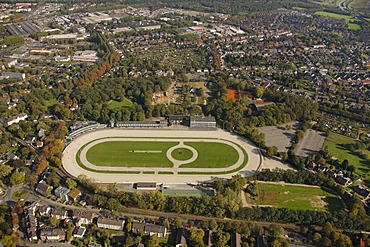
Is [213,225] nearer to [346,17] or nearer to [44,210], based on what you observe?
[44,210]

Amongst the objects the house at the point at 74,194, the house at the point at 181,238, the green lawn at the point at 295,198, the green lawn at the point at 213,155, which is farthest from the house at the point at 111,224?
the green lawn at the point at 295,198

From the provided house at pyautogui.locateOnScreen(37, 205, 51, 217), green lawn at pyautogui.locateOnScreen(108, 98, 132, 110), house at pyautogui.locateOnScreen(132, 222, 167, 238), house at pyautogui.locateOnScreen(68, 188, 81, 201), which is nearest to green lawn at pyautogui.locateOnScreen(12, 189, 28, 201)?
house at pyautogui.locateOnScreen(37, 205, 51, 217)

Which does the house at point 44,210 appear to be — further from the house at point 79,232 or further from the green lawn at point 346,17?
the green lawn at point 346,17

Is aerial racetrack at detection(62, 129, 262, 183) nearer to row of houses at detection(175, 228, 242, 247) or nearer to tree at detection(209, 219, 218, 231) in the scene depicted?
tree at detection(209, 219, 218, 231)

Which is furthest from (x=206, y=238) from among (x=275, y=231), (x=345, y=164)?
(x=345, y=164)

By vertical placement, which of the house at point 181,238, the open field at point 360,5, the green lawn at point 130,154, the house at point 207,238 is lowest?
the open field at point 360,5

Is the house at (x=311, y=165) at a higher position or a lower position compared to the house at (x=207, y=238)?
lower
